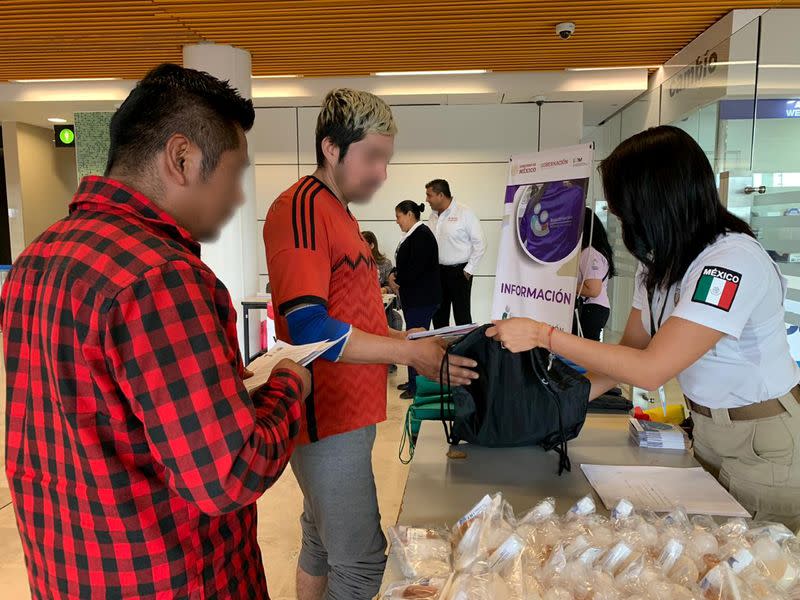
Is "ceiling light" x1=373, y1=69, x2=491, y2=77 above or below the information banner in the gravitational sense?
above

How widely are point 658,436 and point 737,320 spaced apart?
51 centimetres

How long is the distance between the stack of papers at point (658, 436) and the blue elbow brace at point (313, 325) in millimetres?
880

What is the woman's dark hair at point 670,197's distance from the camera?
1.32 meters

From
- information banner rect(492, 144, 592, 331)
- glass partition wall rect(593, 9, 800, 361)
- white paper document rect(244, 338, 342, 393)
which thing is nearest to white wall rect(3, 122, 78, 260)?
glass partition wall rect(593, 9, 800, 361)

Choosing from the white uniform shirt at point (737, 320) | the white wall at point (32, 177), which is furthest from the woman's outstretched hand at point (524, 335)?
the white wall at point (32, 177)

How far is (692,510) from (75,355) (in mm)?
1167

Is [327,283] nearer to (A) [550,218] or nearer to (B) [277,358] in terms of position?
(B) [277,358]

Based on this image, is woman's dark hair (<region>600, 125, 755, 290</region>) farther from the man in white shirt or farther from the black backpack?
the man in white shirt

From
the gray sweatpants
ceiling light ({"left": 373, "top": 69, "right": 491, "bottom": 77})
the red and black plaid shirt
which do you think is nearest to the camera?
the red and black plaid shirt

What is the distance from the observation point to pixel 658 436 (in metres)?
1.62

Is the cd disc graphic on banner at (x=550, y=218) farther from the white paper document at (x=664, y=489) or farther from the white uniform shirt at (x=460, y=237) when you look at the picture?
the white uniform shirt at (x=460, y=237)

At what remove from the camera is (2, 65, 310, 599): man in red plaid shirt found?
786mm

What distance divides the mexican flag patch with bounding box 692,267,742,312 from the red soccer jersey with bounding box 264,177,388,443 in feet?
2.56

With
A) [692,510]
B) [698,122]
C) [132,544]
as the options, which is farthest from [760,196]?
[132,544]
